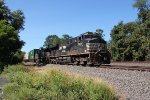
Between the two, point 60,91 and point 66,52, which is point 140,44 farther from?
point 60,91

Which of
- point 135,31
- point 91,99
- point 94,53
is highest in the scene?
point 135,31

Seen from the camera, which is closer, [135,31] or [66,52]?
[66,52]

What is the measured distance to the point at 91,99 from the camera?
11.1 m

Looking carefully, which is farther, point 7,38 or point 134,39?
point 134,39

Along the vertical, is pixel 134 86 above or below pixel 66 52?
below

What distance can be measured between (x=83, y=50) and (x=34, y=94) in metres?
22.7

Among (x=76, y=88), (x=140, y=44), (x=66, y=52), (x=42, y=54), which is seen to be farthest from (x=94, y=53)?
(x=140, y=44)

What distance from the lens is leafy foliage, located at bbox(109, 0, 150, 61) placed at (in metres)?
61.1

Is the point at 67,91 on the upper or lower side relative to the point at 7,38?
lower

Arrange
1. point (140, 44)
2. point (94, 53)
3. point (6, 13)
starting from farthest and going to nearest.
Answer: point (140, 44) < point (6, 13) < point (94, 53)

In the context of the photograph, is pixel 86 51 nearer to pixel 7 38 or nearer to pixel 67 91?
pixel 7 38

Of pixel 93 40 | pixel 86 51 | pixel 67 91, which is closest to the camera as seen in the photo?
pixel 67 91

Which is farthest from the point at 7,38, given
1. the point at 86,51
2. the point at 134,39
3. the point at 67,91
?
the point at 67,91

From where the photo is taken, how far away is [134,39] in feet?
214
